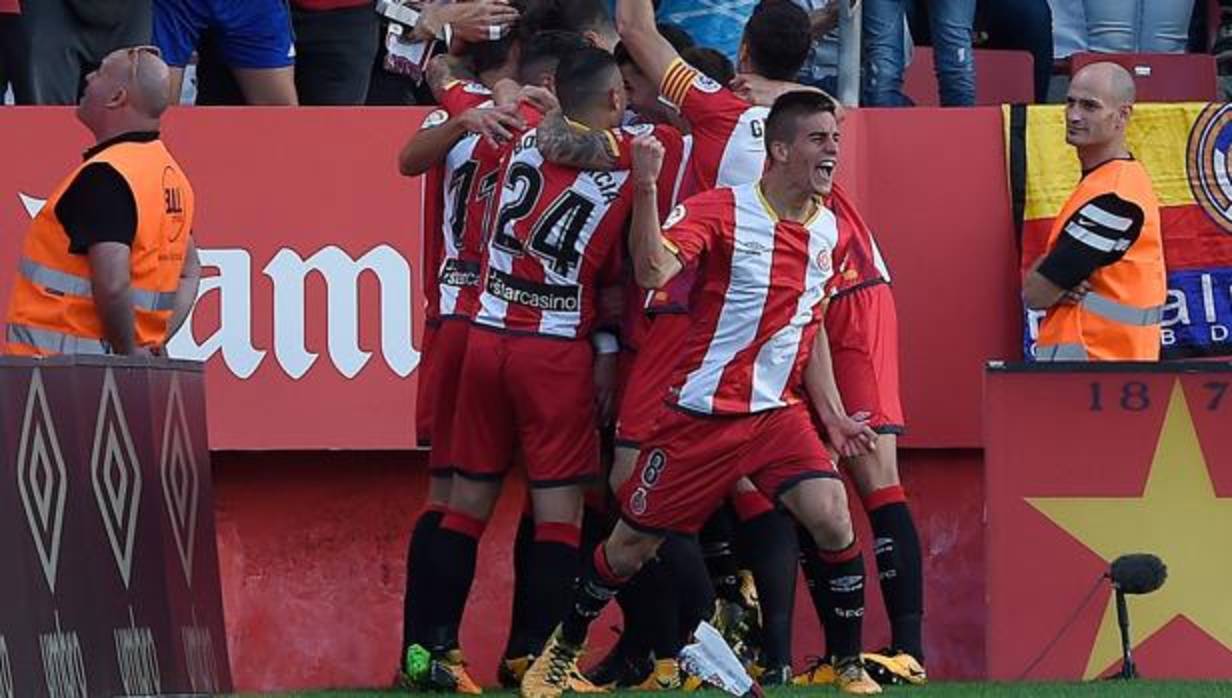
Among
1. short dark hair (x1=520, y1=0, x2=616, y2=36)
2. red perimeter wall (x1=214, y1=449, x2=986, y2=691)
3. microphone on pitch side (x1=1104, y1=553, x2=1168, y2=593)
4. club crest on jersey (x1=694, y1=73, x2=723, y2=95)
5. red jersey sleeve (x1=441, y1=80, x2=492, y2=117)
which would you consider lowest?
red perimeter wall (x1=214, y1=449, x2=986, y2=691)

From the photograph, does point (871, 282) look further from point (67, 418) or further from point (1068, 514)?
point (67, 418)

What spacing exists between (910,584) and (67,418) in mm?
3585

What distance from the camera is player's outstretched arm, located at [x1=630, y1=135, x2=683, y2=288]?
8586mm

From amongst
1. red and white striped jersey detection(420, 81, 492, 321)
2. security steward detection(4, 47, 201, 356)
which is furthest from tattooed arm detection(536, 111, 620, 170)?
security steward detection(4, 47, 201, 356)

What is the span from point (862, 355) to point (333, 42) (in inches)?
129

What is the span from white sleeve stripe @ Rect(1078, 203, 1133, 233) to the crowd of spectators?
55.6 inches

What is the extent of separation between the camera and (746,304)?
30.6ft

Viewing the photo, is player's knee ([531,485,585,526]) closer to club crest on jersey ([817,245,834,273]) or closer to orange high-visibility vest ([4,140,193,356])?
club crest on jersey ([817,245,834,273])

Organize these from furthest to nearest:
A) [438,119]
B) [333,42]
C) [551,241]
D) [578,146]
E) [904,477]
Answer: [333,42]
[904,477]
[438,119]
[551,241]
[578,146]

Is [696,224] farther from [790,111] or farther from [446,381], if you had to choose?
[446,381]

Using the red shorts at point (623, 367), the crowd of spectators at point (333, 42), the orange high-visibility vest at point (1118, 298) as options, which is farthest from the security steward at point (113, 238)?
the orange high-visibility vest at point (1118, 298)

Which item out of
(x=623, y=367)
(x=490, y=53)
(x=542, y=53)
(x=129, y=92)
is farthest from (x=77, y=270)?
(x=623, y=367)

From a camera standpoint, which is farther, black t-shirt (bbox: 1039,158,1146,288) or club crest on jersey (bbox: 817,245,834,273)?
black t-shirt (bbox: 1039,158,1146,288)

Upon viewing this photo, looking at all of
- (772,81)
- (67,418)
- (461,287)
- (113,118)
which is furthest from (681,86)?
(67,418)
